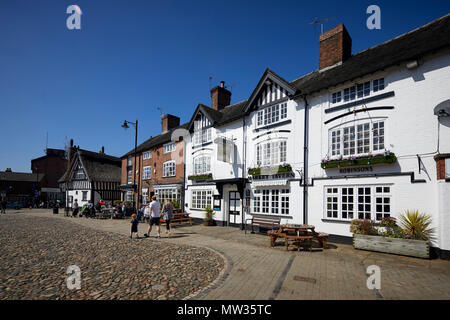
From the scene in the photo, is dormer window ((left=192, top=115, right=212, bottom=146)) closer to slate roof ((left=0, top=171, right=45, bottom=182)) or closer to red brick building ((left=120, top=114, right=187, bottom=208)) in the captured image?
red brick building ((left=120, top=114, right=187, bottom=208))

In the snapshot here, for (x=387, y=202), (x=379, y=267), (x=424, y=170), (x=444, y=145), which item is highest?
(x=444, y=145)

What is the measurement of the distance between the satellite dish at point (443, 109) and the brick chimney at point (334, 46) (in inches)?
256

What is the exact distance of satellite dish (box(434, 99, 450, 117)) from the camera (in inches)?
335

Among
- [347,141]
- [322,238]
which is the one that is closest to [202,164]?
[347,141]

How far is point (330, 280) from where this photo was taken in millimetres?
5953

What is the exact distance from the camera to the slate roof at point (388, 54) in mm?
9500

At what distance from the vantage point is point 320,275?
6320mm

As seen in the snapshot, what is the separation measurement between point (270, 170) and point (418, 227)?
7.00 metres

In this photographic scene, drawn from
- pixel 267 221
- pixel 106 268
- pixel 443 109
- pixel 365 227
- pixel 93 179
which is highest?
pixel 443 109

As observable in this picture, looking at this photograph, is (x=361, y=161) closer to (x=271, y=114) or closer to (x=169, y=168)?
(x=271, y=114)
